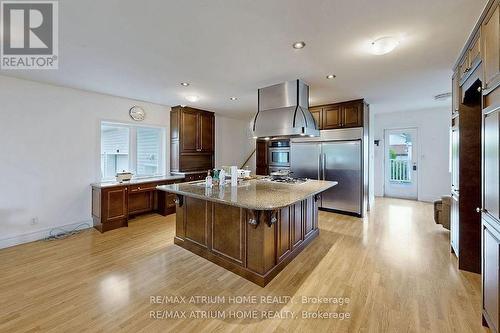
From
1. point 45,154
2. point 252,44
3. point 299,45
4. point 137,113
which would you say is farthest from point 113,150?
point 299,45

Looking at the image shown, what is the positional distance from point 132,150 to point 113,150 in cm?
36

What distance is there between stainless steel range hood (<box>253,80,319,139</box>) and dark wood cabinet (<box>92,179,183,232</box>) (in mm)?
2680

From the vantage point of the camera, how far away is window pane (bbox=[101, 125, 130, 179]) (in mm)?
4523

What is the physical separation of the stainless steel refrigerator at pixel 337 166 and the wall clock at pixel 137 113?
3.62m

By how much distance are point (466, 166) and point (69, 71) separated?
17.1ft

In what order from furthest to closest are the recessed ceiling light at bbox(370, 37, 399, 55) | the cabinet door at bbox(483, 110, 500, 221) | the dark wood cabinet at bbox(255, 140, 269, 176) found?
the dark wood cabinet at bbox(255, 140, 269, 176) → the recessed ceiling light at bbox(370, 37, 399, 55) → the cabinet door at bbox(483, 110, 500, 221)

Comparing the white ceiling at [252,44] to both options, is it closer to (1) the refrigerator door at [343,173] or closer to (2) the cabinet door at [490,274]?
(1) the refrigerator door at [343,173]

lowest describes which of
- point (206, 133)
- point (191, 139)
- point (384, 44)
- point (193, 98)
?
point (191, 139)

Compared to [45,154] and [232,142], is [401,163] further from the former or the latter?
[45,154]

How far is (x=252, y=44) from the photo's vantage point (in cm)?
235

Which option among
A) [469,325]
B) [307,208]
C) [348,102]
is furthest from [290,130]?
[469,325]

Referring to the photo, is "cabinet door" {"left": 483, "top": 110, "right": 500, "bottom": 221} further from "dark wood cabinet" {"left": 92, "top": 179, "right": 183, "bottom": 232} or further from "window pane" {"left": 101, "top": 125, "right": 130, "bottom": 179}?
"window pane" {"left": 101, "top": 125, "right": 130, "bottom": 179}

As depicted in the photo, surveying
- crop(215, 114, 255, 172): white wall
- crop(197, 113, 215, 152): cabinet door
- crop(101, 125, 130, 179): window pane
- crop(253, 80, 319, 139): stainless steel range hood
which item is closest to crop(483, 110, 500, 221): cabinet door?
crop(253, 80, 319, 139): stainless steel range hood

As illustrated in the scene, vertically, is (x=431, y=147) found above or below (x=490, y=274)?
above
